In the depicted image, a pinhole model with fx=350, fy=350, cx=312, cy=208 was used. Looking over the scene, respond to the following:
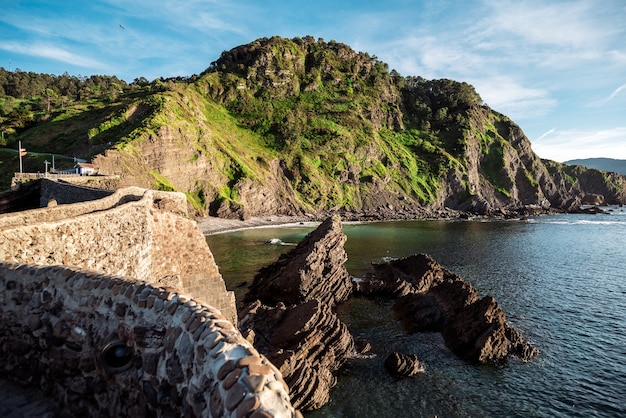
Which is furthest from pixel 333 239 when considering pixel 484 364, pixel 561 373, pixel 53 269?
pixel 53 269

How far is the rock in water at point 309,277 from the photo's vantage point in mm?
33156

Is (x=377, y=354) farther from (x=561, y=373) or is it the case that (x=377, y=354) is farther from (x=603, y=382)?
(x=603, y=382)

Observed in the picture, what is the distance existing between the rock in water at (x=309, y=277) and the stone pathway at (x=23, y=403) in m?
26.5

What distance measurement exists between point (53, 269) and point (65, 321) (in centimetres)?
117

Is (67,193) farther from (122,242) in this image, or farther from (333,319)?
(333,319)

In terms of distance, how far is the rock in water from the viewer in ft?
109

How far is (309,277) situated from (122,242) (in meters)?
22.2

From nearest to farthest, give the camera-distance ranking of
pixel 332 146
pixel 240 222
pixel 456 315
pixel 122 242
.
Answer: pixel 122 242
pixel 456 315
pixel 240 222
pixel 332 146

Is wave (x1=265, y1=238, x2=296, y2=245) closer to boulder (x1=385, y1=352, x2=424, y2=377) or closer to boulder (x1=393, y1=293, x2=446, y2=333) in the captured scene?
boulder (x1=393, y1=293, x2=446, y2=333)

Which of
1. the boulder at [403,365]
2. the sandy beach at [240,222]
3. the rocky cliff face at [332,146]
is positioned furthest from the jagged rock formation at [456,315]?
the rocky cliff face at [332,146]

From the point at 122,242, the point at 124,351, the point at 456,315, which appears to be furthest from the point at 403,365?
the point at 124,351

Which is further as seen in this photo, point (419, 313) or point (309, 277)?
point (309, 277)

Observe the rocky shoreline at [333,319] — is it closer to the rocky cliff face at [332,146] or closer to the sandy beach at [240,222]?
the sandy beach at [240,222]

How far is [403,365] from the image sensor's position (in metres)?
22.1
